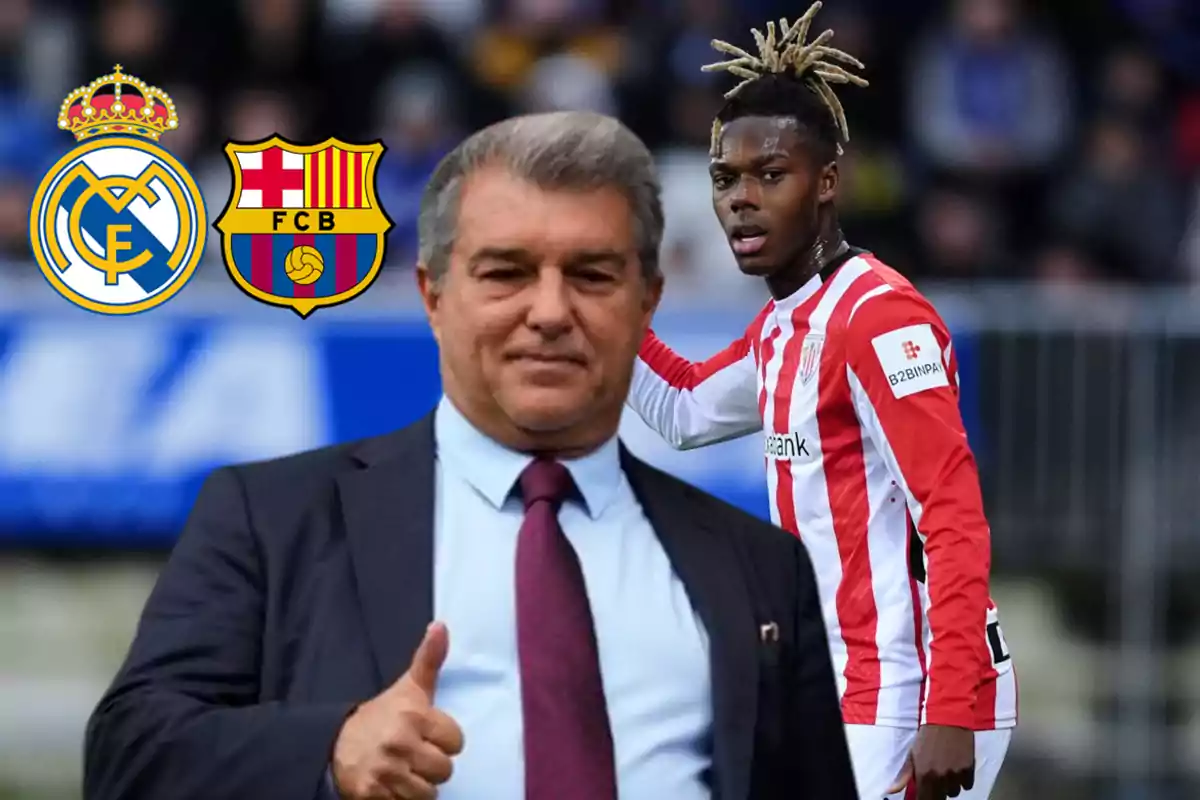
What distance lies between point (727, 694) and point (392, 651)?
1.36ft

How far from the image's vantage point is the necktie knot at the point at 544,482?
112 inches

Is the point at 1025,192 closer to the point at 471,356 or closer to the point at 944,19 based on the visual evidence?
the point at 944,19

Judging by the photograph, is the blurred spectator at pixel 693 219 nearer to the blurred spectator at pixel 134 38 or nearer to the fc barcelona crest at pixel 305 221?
the blurred spectator at pixel 134 38

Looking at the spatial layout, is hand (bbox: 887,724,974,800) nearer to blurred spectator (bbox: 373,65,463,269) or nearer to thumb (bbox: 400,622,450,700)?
thumb (bbox: 400,622,450,700)

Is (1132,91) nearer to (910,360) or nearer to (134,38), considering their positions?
(134,38)

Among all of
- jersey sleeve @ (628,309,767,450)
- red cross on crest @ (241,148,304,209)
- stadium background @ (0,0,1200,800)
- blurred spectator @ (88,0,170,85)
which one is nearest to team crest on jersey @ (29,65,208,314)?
red cross on crest @ (241,148,304,209)

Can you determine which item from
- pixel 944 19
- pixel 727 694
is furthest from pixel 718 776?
pixel 944 19

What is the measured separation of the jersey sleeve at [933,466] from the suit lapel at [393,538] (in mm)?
793

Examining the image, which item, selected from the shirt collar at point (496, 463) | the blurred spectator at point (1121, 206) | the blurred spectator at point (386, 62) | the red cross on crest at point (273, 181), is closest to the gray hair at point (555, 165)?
the shirt collar at point (496, 463)

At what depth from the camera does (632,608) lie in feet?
9.34

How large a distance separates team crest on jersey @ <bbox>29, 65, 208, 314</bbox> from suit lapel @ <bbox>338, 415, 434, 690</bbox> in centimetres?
79

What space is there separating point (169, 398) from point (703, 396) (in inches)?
220

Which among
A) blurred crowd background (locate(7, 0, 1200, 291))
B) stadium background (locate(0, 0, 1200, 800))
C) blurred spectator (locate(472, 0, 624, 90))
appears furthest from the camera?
blurred spectator (locate(472, 0, 624, 90))

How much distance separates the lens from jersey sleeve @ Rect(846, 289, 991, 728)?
10.9 ft
